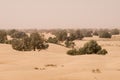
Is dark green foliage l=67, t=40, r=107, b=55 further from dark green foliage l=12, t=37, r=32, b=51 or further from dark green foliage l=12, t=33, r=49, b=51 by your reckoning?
dark green foliage l=12, t=37, r=32, b=51

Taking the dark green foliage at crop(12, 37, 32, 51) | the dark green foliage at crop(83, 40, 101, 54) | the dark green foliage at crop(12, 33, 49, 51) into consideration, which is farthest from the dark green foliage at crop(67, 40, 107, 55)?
the dark green foliage at crop(12, 37, 32, 51)

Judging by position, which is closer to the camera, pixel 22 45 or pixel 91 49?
pixel 91 49

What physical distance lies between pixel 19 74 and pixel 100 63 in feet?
33.9

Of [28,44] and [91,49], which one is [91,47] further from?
[28,44]

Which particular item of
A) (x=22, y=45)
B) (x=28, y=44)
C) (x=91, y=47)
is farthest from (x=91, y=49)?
(x=28, y=44)

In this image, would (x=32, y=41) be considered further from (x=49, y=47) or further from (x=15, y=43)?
(x=49, y=47)

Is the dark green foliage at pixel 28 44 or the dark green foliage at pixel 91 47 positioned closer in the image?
the dark green foliage at pixel 91 47

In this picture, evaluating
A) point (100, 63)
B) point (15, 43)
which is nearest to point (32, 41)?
point (15, 43)

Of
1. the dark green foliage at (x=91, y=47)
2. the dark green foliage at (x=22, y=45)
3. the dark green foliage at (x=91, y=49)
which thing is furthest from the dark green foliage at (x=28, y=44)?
the dark green foliage at (x=91, y=47)

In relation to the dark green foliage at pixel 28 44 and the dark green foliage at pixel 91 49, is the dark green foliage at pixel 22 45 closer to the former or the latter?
the dark green foliage at pixel 28 44

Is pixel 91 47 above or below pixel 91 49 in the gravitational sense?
above

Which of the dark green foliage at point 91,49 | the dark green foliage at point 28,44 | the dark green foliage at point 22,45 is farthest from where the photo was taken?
the dark green foliage at point 28,44

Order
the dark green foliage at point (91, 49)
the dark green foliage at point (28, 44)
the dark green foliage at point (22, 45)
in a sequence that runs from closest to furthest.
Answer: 1. the dark green foliage at point (91, 49)
2. the dark green foliage at point (22, 45)
3. the dark green foliage at point (28, 44)

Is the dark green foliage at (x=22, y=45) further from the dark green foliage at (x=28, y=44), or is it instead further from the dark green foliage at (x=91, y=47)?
the dark green foliage at (x=91, y=47)
